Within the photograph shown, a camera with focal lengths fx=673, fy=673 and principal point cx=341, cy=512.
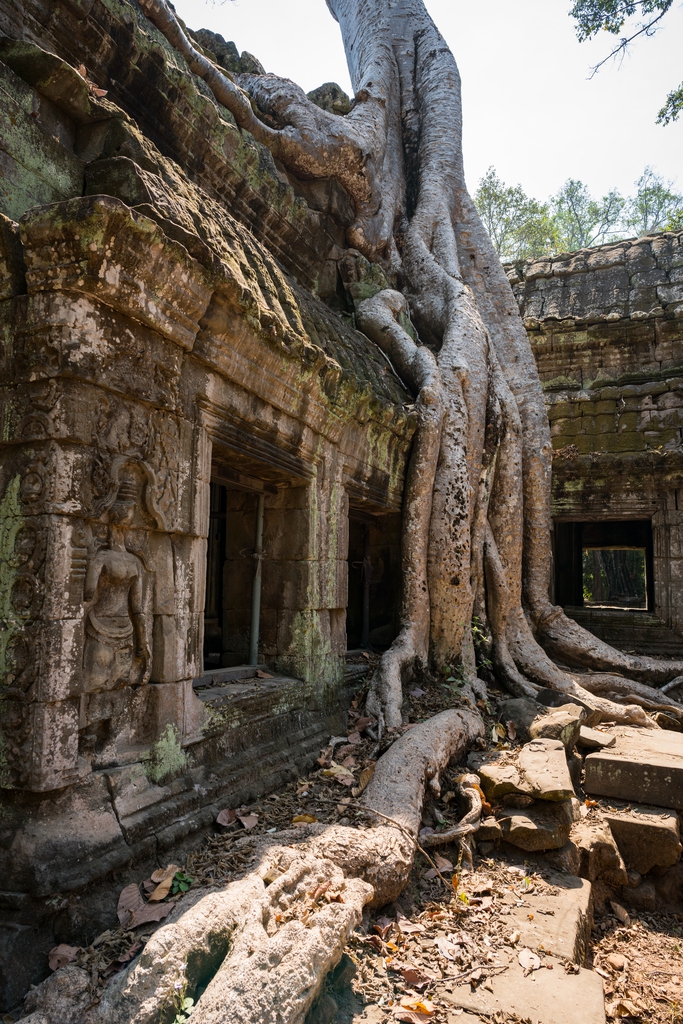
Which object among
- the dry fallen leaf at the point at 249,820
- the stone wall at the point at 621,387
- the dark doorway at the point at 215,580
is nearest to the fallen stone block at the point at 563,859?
the dry fallen leaf at the point at 249,820

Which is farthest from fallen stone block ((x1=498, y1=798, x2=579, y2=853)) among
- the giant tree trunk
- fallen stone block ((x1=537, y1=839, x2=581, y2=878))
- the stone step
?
the giant tree trunk

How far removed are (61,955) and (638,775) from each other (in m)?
3.33

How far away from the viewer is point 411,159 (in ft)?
27.0

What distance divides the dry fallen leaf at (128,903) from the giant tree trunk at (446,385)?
2228mm

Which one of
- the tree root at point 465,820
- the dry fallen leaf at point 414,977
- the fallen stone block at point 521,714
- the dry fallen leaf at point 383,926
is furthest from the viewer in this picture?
the fallen stone block at point 521,714

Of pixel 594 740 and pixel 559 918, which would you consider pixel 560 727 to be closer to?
pixel 594 740

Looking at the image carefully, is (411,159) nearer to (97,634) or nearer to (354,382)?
(354,382)

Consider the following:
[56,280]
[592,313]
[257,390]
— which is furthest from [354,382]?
[592,313]

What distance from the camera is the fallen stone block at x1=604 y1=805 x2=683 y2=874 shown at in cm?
367

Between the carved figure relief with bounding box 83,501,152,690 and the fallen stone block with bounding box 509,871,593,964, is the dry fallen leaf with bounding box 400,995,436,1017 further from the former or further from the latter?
the carved figure relief with bounding box 83,501,152,690

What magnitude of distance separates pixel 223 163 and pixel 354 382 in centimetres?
159

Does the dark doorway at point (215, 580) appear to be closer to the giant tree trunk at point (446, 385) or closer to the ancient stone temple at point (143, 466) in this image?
the ancient stone temple at point (143, 466)

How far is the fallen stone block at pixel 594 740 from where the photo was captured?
455 centimetres

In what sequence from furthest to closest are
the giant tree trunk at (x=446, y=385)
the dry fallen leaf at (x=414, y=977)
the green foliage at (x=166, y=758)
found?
1. the giant tree trunk at (x=446, y=385)
2. the green foliage at (x=166, y=758)
3. the dry fallen leaf at (x=414, y=977)
